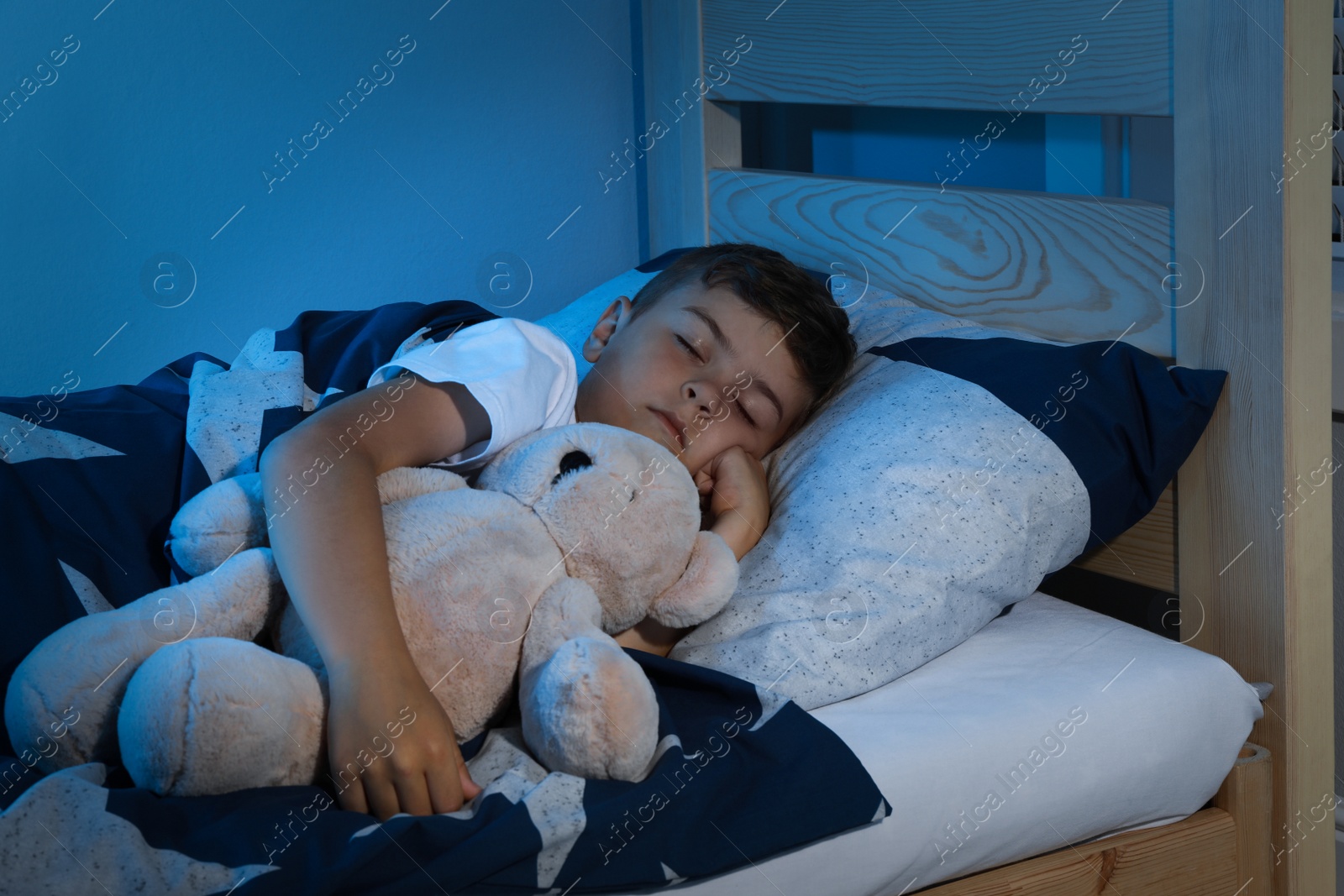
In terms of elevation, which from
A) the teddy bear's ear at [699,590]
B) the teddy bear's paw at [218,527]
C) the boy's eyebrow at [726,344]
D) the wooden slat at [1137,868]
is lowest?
the wooden slat at [1137,868]

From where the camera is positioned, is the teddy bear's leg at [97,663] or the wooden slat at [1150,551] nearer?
the teddy bear's leg at [97,663]

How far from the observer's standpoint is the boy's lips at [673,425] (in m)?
1.07

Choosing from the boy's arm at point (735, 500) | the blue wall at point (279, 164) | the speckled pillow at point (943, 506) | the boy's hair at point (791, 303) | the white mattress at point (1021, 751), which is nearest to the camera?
the white mattress at point (1021, 751)

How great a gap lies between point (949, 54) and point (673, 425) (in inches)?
21.9

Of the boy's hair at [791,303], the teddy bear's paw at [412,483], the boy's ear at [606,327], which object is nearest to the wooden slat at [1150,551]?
the boy's hair at [791,303]

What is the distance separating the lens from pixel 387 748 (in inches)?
27.6

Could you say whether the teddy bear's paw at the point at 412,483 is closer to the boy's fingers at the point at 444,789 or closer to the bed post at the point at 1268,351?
the boy's fingers at the point at 444,789

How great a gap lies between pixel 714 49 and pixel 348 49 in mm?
590

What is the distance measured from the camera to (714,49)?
1636 mm

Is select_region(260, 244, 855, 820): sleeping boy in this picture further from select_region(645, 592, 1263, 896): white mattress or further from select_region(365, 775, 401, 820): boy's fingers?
select_region(645, 592, 1263, 896): white mattress

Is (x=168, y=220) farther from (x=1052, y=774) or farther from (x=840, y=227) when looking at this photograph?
(x=1052, y=774)

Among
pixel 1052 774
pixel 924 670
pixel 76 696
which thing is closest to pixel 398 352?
pixel 76 696

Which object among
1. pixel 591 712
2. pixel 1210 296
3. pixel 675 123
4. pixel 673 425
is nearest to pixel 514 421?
pixel 673 425

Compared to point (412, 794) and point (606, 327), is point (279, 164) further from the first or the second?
point (412, 794)
